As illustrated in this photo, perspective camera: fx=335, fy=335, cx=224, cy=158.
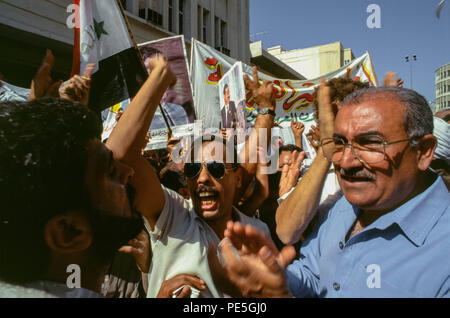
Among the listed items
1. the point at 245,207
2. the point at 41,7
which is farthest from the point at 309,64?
the point at 245,207

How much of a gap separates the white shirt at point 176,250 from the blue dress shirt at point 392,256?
0.40m

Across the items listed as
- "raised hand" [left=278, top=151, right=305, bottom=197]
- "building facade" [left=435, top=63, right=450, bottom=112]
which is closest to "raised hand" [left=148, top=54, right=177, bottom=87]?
"raised hand" [left=278, top=151, right=305, bottom=197]

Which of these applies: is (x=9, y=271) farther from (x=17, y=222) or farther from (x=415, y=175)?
(x=415, y=175)

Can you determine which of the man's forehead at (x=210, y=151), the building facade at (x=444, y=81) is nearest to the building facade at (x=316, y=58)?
the building facade at (x=444, y=81)

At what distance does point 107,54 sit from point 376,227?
7.46 feet

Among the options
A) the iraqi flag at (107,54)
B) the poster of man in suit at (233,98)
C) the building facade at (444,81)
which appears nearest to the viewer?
the iraqi flag at (107,54)

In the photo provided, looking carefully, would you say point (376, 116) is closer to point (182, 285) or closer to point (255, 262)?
point (255, 262)

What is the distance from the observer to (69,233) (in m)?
1.08

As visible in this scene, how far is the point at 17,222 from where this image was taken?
0.97 metres

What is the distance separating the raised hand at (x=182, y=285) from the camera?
4.77 feet

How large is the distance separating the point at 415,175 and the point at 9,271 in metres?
1.48

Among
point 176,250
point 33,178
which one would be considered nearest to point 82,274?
point 33,178

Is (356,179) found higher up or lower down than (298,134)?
lower down

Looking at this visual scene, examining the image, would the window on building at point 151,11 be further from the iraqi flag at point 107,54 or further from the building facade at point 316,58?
the building facade at point 316,58
